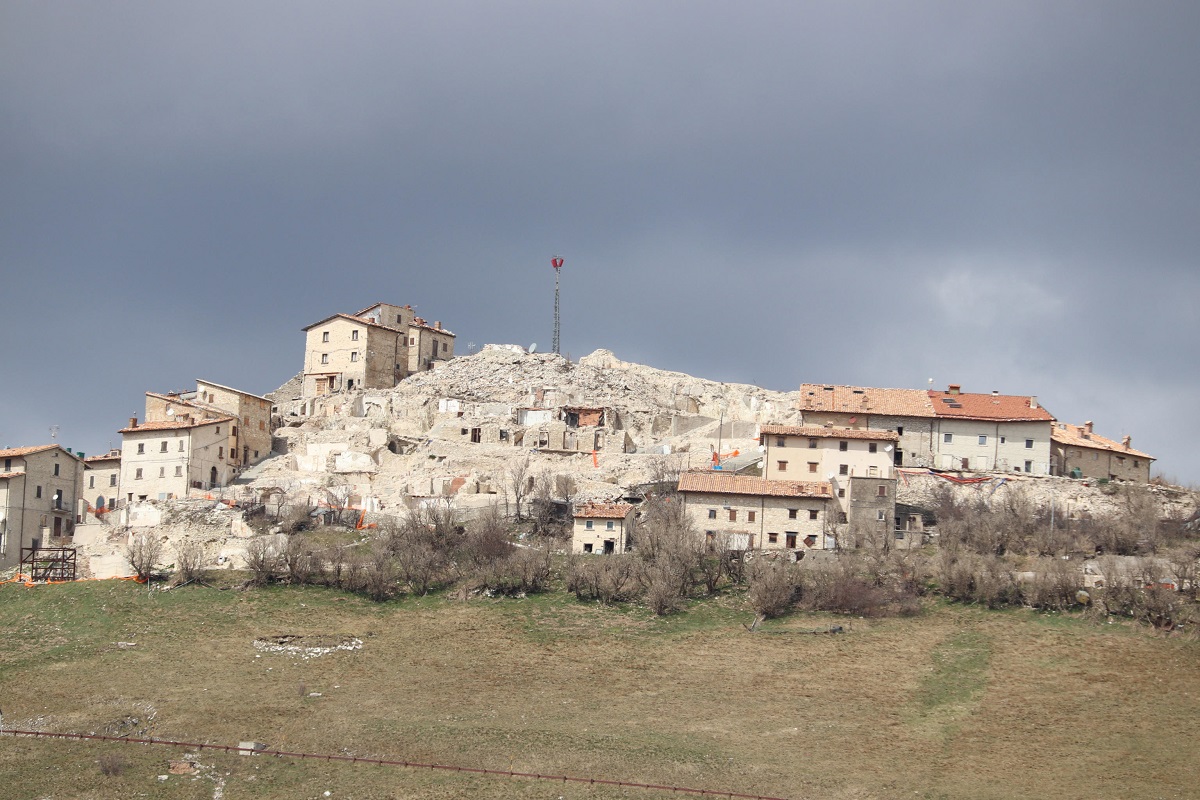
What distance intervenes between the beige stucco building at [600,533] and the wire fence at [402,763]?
24.0 m

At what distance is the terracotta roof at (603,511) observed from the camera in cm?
6644

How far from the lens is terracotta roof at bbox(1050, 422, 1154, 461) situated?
77375mm

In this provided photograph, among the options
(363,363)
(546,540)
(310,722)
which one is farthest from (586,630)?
(363,363)

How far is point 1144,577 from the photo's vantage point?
59250 millimetres

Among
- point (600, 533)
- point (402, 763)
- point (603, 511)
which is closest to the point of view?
point (402, 763)

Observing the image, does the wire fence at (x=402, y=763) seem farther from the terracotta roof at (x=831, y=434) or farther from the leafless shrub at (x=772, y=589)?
the terracotta roof at (x=831, y=434)

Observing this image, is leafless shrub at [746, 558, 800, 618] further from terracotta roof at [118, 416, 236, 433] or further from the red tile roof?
terracotta roof at [118, 416, 236, 433]

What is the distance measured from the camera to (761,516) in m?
66.5

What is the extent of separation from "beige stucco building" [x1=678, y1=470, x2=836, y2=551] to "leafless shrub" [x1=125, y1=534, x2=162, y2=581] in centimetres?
2575

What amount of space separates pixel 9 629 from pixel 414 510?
2074 cm

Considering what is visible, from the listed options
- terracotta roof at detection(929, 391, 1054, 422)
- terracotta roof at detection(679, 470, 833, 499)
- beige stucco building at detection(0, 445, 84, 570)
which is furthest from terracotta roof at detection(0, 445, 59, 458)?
terracotta roof at detection(929, 391, 1054, 422)

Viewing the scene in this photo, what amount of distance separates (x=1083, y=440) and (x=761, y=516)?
24223 mm

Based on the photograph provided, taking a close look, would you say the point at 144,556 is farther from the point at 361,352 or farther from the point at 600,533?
the point at 361,352

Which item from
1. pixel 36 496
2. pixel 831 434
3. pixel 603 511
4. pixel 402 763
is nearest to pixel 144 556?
pixel 36 496
